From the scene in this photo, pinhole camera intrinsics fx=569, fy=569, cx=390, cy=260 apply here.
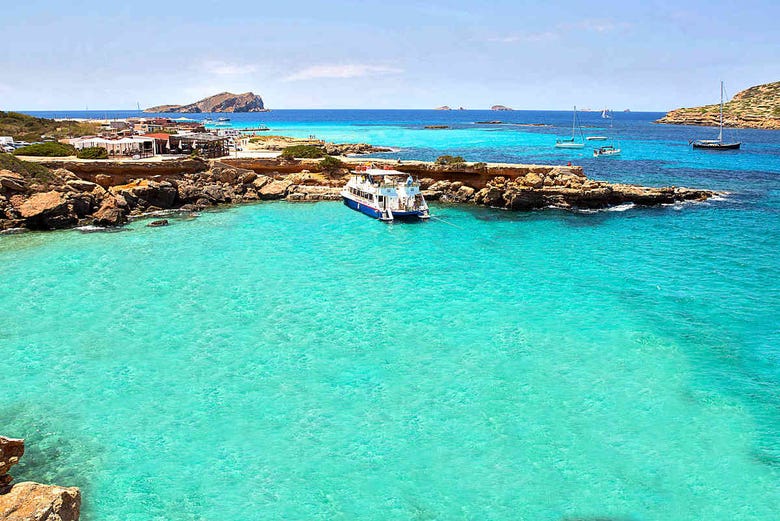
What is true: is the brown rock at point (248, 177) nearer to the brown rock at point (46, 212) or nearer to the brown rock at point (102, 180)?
the brown rock at point (102, 180)

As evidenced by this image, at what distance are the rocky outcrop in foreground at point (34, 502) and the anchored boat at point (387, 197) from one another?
34.3m

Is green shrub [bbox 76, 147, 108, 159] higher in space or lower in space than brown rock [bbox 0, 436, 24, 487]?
higher

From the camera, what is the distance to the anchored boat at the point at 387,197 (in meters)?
44.1

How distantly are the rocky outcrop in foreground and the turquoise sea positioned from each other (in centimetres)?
225

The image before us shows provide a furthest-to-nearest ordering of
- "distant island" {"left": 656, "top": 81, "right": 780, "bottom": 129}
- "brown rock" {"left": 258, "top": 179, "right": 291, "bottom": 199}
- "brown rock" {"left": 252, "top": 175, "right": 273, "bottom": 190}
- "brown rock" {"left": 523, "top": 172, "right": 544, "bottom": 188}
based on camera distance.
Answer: "distant island" {"left": 656, "top": 81, "right": 780, "bottom": 129}
"brown rock" {"left": 252, "top": 175, "right": 273, "bottom": 190}
"brown rock" {"left": 258, "top": 179, "right": 291, "bottom": 199}
"brown rock" {"left": 523, "top": 172, "right": 544, "bottom": 188}

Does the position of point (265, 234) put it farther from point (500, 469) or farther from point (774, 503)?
point (774, 503)

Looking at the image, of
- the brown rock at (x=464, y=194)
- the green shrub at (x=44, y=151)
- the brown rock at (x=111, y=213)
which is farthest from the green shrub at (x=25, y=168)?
the brown rock at (x=464, y=194)

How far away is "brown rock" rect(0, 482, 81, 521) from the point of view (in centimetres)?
975

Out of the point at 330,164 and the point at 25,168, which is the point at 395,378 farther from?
the point at 330,164

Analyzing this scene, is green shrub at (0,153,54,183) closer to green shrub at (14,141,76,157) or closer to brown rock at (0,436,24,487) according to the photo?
green shrub at (14,141,76,157)

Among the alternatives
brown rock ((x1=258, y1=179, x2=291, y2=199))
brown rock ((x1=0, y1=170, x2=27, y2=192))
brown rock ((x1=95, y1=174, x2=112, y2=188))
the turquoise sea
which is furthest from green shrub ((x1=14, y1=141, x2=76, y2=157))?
the turquoise sea

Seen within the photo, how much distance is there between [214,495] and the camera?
43.9ft

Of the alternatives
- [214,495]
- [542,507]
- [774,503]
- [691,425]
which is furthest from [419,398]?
[774,503]

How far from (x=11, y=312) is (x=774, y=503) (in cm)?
2742
